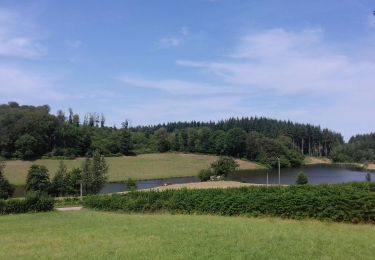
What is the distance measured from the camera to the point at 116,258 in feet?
46.1

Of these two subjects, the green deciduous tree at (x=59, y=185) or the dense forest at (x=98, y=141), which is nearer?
the green deciduous tree at (x=59, y=185)

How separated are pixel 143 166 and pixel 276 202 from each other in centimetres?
11421

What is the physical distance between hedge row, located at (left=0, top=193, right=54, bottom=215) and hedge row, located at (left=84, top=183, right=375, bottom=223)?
8659 millimetres

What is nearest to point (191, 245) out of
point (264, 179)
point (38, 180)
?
point (38, 180)

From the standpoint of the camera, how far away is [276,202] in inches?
1299

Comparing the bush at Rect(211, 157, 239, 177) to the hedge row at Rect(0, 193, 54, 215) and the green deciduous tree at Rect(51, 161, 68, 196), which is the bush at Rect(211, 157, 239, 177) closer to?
the green deciduous tree at Rect(51, 161, 68, 196)

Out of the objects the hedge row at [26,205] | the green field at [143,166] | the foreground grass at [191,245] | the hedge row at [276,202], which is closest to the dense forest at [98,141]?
the green field at [143,166]

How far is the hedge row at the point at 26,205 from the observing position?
49.7m

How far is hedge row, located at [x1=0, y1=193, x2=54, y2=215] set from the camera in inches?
1956

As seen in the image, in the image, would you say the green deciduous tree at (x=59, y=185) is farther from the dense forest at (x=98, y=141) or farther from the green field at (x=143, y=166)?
the dense forest at (x=98, y=141)

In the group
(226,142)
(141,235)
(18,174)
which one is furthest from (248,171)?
(141,235)

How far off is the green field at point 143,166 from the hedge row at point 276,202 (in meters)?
74.9

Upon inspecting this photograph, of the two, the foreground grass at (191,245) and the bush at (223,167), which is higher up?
the bush at (223,167)

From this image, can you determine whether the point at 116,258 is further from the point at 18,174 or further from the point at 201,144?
the point at 201,144
